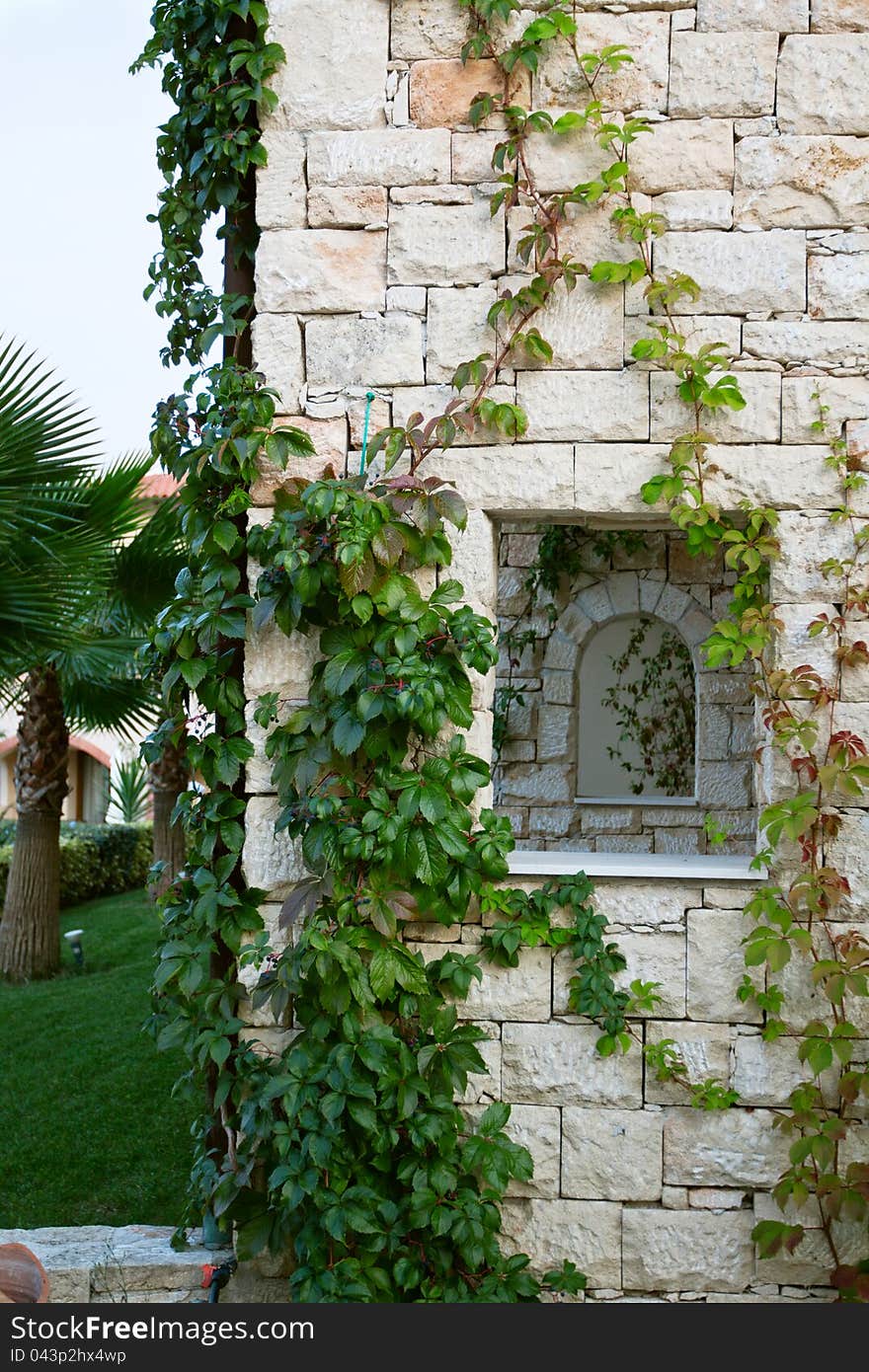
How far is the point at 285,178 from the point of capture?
2.75 metres

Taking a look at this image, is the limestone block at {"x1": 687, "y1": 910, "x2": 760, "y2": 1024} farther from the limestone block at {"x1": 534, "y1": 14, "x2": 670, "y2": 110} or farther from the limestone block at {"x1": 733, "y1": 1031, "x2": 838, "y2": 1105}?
the limestone block at {"x1": 534, "y1": 14, "x2": 670, "y2": 110}

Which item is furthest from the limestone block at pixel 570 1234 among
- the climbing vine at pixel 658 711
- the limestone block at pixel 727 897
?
the climbing vine at pixel 658 711

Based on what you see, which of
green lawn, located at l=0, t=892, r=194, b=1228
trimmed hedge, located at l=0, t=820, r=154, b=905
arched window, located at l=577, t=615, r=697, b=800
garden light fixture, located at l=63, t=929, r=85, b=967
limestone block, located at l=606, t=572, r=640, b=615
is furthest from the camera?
trimmed hedge, located at l=0, t=820, r=154, b=905

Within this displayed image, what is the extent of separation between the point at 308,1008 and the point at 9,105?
18376 millimetres

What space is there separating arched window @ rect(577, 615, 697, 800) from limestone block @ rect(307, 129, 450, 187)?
449 centimetres

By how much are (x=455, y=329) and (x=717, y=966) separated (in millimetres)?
1737

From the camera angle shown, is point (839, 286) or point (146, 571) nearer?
point (839, 286)

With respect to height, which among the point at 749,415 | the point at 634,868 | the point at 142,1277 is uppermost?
the point at 749,415

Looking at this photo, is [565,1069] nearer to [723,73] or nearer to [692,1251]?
[692,1251]

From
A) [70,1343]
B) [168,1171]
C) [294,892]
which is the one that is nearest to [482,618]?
[294,892]

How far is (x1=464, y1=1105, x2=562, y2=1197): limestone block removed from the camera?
8.61 ft

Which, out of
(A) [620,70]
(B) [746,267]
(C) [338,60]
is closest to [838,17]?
(A) [620,70]

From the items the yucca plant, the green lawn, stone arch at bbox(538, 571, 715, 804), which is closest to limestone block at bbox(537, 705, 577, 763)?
stone arch at bbox(538, 571, 715, 804)

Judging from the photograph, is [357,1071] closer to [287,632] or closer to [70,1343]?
[70,1343]
